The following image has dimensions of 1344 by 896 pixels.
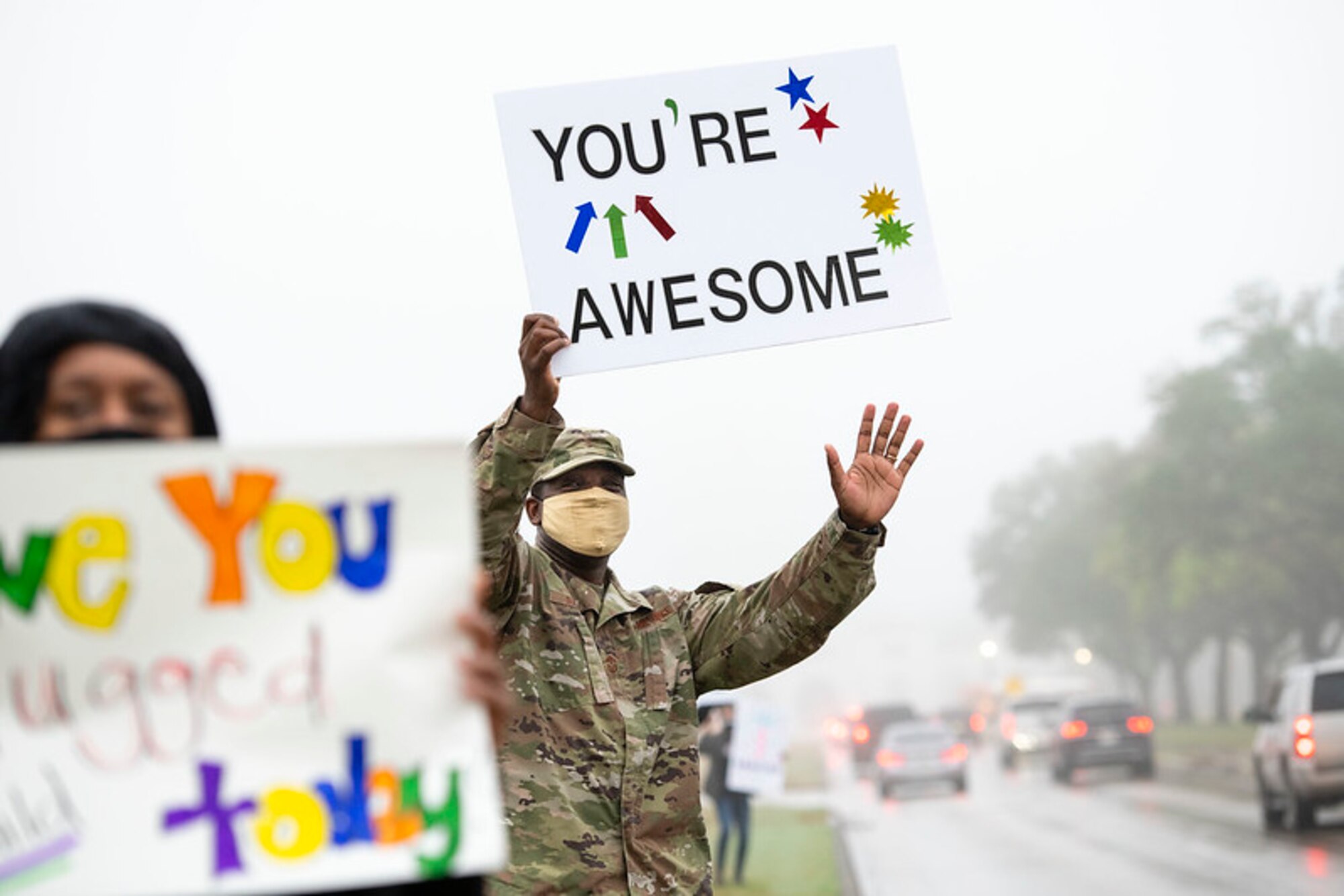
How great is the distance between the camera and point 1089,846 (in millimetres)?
22875

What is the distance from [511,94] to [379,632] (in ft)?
10.8

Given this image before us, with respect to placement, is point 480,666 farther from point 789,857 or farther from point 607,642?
point 789,857

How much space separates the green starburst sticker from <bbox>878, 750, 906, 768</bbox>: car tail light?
3231cm

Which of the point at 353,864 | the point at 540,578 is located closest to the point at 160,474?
the point at 353,864

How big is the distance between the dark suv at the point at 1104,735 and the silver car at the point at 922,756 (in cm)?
218

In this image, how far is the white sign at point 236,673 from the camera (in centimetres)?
236

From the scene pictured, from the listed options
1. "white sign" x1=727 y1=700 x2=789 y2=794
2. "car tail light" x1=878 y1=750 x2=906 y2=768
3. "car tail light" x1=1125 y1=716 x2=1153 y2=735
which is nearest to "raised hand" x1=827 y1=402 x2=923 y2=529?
"white sign" x1=727 y1=700 x2=789 y2=794

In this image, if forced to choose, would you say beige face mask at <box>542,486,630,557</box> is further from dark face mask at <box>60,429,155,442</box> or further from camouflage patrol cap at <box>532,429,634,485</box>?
dark face mask at <box>60,429,155,442</box>

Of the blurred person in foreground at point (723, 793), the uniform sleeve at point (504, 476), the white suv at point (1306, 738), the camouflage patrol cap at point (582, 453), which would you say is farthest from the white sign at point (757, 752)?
the uniform sleeve at point (504, 476)

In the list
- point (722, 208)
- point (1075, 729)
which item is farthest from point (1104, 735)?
point (722, 208)

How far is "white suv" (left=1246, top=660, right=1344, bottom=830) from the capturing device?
67.0 ft

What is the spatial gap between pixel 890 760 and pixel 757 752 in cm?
1947

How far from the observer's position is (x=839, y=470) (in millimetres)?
4953

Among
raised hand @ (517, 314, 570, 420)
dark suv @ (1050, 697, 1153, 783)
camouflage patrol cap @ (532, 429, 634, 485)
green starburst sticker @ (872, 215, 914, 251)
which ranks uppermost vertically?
green starburst sticker @ (872, 215, 914, 251)
